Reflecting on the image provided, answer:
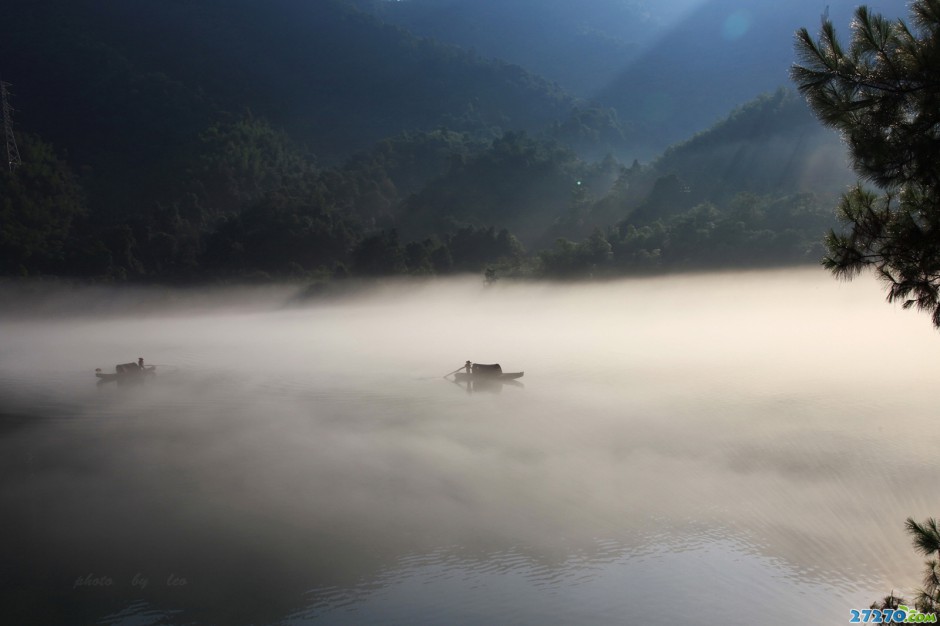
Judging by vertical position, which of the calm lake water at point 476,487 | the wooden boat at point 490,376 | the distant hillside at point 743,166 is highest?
the distant hillside at point 743,166

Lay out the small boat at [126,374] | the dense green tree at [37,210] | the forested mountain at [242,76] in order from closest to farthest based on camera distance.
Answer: the small boat at [126,374] → the dense green tree at [37,210] → the forested mountain at [242,76]

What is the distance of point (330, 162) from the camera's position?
88688 mm

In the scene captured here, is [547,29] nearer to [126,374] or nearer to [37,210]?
[37,210]

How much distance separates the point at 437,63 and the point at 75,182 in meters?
48.5

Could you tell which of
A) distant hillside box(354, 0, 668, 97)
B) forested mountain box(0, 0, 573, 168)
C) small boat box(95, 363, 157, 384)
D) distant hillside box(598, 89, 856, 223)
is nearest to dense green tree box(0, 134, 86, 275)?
forested mountain box(0, 0, 573, 168)

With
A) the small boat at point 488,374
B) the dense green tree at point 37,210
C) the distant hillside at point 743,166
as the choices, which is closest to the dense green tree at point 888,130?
the small boat at point 488,374

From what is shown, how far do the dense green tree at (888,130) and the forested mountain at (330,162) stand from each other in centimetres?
3474

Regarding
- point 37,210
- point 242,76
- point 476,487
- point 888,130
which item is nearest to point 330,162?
point 242,76

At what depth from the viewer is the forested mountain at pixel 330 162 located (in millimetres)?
51469

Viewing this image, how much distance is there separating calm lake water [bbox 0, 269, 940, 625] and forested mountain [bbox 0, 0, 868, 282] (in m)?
22.8

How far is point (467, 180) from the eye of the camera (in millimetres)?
71000

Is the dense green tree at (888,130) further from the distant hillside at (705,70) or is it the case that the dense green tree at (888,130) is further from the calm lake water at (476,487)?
the distant hillside at (705,70)

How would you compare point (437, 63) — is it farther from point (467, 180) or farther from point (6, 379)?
point (6, 379)

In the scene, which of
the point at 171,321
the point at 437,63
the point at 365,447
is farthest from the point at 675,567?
the point at 437,63
